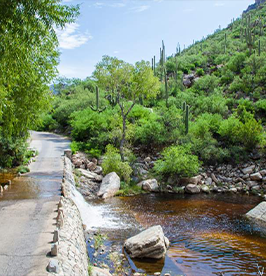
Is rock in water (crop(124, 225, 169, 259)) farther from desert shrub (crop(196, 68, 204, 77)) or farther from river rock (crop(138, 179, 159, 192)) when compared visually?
desert shrub (crop(196, 68, 204, 77))

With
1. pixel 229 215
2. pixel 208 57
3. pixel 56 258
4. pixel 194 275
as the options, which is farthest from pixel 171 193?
pixel 208 57

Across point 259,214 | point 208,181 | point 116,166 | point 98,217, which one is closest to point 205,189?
point 208,181

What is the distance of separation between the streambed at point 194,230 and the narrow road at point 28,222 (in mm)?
2235

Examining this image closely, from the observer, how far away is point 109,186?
55.4 feet

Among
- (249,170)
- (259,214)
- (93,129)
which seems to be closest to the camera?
(259,214)

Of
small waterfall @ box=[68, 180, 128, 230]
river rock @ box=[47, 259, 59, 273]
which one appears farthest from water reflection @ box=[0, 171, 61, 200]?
river rock @ box=[47, 259, 59, 273]

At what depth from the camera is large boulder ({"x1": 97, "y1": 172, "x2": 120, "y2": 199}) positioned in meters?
16.5

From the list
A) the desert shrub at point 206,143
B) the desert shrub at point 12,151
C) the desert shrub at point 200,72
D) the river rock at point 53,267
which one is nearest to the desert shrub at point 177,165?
the desert shrub at point 206,143

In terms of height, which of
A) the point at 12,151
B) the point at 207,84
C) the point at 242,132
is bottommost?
the point at 12,151

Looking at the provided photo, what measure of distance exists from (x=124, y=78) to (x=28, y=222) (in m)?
14.1

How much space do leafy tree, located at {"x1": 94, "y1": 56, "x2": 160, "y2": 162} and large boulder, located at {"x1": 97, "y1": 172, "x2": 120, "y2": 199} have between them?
2436mm

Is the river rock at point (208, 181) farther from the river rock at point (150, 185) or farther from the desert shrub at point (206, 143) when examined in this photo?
the river rock at point (150, 185)

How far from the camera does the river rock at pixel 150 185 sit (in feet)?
59.3

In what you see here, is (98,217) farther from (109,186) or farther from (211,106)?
(211,106)
